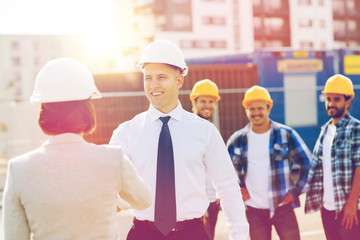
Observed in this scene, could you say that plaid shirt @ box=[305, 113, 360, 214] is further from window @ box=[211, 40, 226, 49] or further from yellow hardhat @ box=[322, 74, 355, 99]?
window @ box=[211, 40, 226, 49]

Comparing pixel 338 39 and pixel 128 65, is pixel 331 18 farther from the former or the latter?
pixel 128 65

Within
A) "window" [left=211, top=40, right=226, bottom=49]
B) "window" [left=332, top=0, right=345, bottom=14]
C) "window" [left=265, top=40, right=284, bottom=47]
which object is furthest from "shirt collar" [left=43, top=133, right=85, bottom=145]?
"window" [left=332, top=0, right=345, bottom=14]

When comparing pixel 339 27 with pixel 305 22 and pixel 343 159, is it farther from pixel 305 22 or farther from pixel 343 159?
pixel 343 159

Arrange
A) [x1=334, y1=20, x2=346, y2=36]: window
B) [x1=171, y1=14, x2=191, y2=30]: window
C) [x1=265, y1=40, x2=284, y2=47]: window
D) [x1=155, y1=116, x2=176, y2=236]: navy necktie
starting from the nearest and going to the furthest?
1. [x1=155, y1=116, x2=176, y2=236]: navy necktie
2. [x1=171, y1=14, x2=191, y2=30]: window
3. [x1=265, y1=40, x2=284, y2=47]: window
4. [x1=334, y1=20, x2=346, y2=36]: window

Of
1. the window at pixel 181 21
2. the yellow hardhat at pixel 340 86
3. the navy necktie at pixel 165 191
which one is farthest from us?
the window at pixel 181 21

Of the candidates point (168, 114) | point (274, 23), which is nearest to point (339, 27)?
point (274, 23)

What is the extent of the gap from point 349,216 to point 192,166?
2091 mm

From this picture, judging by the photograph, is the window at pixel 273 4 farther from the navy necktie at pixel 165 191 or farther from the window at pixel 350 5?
the navy necktie at pixel 165 191

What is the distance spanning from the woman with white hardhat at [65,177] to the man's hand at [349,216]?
269 centimetres

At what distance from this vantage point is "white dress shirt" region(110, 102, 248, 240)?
2.79 m

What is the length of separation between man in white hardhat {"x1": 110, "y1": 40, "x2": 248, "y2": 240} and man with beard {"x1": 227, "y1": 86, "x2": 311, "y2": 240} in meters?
1.75

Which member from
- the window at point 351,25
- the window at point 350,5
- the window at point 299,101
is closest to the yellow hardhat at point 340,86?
the window at point 299,101

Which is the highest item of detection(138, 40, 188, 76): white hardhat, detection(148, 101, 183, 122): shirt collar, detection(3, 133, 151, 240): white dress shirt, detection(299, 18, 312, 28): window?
detection(299, 18, 312, 28): window

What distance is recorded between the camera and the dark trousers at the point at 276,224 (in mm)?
4473
